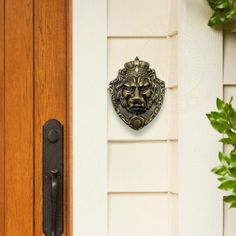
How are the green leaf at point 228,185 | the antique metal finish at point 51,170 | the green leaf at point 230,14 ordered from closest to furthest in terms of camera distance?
the green leaf at point 228,185, the green leaf at point 230,14, the antique metal finish at point 51,170

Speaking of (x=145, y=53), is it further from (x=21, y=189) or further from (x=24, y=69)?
(x=21, y=189)

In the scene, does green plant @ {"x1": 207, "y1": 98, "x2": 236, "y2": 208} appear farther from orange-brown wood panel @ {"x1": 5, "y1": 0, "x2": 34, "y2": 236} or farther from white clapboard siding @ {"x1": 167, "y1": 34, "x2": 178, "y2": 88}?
orange-brown wood panel @ {"x1": 5, "y1": 0, "x2": 34, "y2": 236}

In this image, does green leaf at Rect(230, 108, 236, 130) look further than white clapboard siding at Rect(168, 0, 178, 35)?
No

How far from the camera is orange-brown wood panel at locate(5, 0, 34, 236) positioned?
224 centimetres

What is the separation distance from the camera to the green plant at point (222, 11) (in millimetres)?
2031

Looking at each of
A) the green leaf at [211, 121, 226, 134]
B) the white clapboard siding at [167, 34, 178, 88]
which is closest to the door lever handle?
the white clapboard siding at [167, 34, 178, 88]

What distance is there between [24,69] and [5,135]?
→ 0.70 feet

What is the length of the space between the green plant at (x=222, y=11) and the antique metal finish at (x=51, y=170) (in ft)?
1.91

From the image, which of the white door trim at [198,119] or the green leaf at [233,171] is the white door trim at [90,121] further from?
the green leaf at [233,171]

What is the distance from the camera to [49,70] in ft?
7.38

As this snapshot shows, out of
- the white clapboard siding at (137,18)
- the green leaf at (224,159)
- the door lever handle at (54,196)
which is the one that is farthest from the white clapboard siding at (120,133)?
the green leaf at (224,159)

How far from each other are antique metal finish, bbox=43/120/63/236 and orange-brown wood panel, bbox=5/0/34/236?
50 mm

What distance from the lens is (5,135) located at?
2.24 m

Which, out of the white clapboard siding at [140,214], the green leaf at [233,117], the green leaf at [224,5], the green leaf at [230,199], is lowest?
the white clapboard siding at [140,214]
